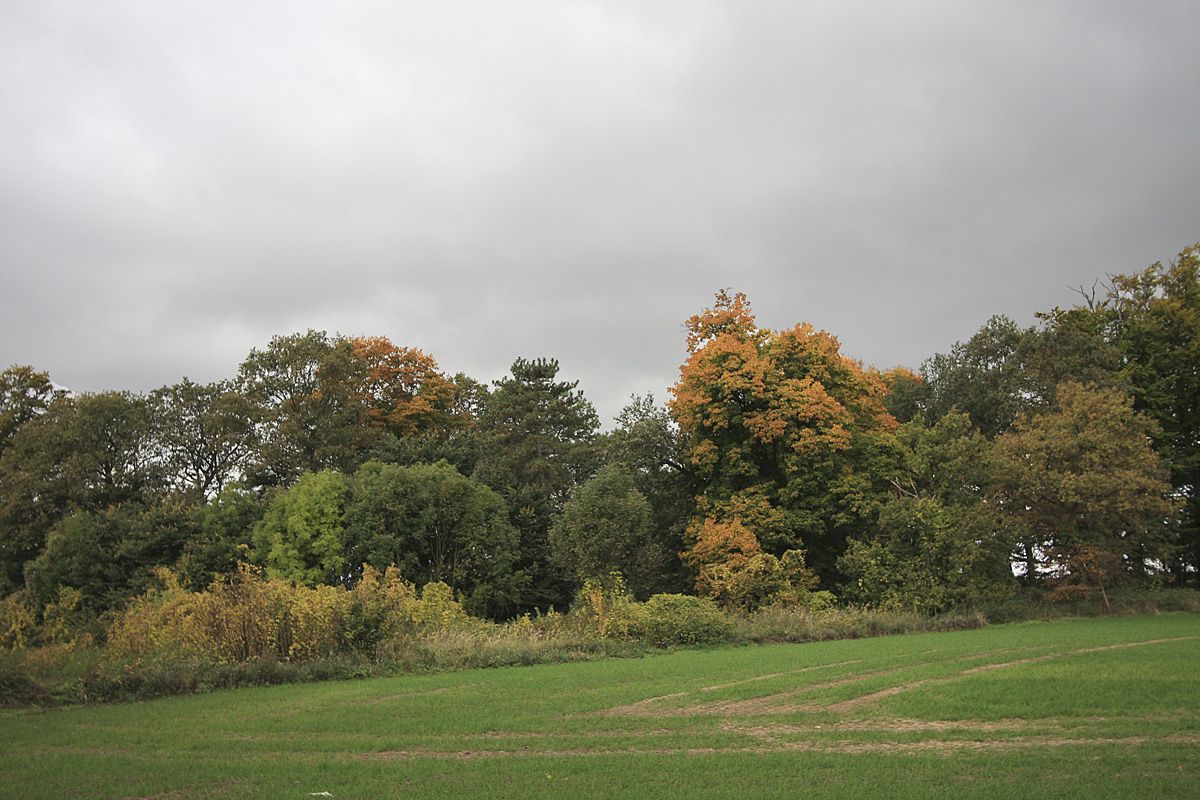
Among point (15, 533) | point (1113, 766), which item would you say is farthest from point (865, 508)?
point (15, 533)

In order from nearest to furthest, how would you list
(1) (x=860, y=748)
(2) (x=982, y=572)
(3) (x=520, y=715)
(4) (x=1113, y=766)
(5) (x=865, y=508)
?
1. (4) (x=1113, y=766)
2. (1) (x=860, y=748)
3. (3) (x=520, y=715)
4. (2) (x=982, y=572)
5. (5) (x=865, y=508)

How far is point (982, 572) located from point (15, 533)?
40.9 metres

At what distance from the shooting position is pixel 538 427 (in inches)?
1758

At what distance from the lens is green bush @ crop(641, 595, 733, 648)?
24328mm

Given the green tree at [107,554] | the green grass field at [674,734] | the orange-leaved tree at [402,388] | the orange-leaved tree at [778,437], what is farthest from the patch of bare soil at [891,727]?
the orange-leaved tree at [402,388]

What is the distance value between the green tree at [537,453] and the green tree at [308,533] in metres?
7.08

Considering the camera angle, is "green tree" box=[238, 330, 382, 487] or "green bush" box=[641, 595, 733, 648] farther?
"green tree" box=[238, 330, 382, 487]

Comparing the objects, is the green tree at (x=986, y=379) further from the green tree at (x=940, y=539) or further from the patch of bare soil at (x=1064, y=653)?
the patch of bare soil at (x=1064, y=653)

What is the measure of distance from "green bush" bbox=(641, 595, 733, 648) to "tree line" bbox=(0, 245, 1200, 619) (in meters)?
5.87

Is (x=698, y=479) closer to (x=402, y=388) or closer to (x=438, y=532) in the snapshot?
(x=438, y=532)

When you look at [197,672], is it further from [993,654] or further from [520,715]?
[993,654]

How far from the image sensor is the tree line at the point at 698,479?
102 ft

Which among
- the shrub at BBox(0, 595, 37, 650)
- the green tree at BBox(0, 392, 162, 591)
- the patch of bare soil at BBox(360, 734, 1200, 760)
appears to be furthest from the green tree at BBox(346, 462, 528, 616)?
the patch of bare soil at BBox(360, 734, 1200, 760)

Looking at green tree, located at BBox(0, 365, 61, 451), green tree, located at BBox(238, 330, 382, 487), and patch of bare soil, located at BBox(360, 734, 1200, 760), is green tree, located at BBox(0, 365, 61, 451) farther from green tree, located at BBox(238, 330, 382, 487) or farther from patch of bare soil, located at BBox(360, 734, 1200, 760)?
patch of bare soil, located at BBox(360, 734, 1200, 760)
